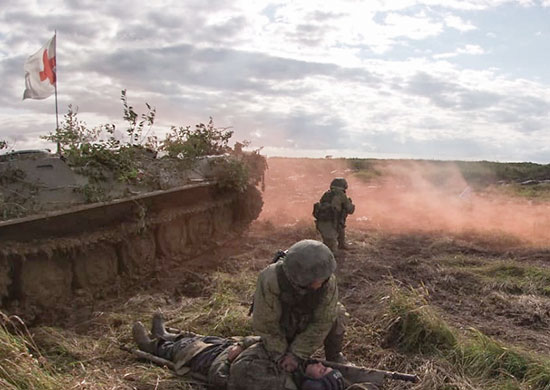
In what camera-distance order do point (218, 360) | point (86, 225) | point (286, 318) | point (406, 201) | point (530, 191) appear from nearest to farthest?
point (286, 318) → point (218, 360) → point (86, 225) → point (530, 191) → point (406, 201)

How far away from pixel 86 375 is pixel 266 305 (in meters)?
1.63

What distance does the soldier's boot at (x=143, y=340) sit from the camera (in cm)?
549

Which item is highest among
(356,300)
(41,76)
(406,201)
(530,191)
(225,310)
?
(41,76)

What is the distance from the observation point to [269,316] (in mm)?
4375

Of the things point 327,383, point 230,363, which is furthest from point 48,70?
point 327,383

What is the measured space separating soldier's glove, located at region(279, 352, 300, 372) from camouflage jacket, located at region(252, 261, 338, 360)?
0.14ft

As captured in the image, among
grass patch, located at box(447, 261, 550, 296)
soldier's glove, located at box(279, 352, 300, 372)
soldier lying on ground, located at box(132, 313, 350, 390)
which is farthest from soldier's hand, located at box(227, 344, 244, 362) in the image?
grass patch, located at box(447, 261, 550, 296)

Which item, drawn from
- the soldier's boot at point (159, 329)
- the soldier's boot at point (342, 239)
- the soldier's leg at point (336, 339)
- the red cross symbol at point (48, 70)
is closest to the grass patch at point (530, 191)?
the soldier's boot at point (342, 239)

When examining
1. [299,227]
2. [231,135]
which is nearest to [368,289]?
[231,135]

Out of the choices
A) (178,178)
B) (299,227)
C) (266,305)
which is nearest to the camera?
(266,305)

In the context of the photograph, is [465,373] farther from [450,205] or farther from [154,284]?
[450,205]

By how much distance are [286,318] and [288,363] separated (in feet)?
1.04

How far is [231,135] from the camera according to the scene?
40.0 ft

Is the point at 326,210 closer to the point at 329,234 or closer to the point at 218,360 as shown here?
the point at 329,234
